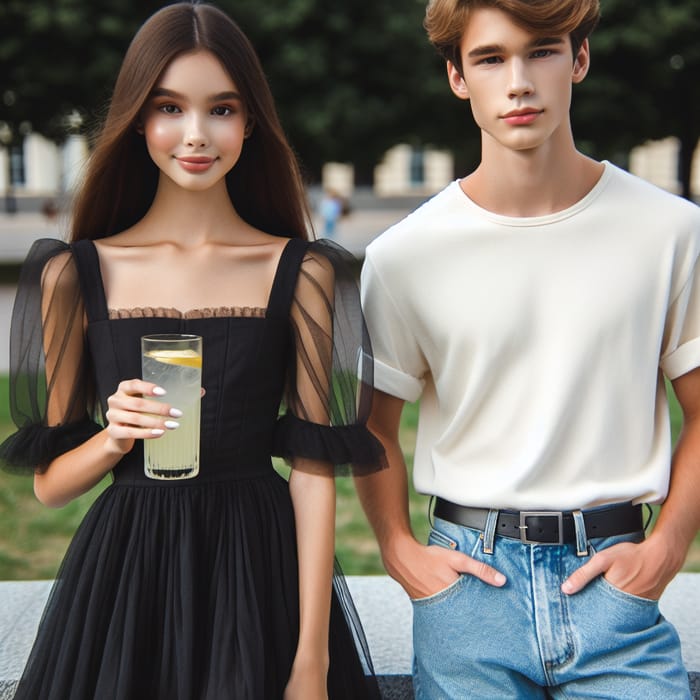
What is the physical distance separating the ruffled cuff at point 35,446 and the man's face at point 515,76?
1.15 m

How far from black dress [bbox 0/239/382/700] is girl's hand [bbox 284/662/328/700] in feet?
0.13

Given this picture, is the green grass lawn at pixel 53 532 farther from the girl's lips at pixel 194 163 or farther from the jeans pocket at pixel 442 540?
the girl's lips at pixel 194 163

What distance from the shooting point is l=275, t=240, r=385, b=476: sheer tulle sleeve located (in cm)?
234

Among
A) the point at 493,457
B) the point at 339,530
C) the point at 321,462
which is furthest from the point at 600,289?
the point at 339,530

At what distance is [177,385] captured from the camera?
2.05 m

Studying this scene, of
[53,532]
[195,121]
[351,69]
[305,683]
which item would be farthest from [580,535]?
[351,69]

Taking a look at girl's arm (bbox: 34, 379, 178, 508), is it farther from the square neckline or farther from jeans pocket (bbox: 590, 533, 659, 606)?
jeans pocket (bbox: 590, 533, 659, 606)

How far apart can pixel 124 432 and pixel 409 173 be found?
43121 millimetres

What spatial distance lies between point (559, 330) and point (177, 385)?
→ 87cm

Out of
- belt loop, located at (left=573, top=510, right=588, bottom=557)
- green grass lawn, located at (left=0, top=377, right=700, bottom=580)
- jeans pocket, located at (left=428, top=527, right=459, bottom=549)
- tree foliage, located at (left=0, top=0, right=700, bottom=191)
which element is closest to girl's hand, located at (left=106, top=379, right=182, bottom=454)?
jeans pocket, located at (left=428, top=527, right=459, bottom=549)

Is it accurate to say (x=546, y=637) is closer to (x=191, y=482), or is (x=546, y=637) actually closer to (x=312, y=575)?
(x=312, y=575)

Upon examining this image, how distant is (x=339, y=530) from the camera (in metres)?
5.66

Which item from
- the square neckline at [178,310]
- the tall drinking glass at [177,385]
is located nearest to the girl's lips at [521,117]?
the square neckline at [178,310]

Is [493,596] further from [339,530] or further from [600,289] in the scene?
[339,530]
